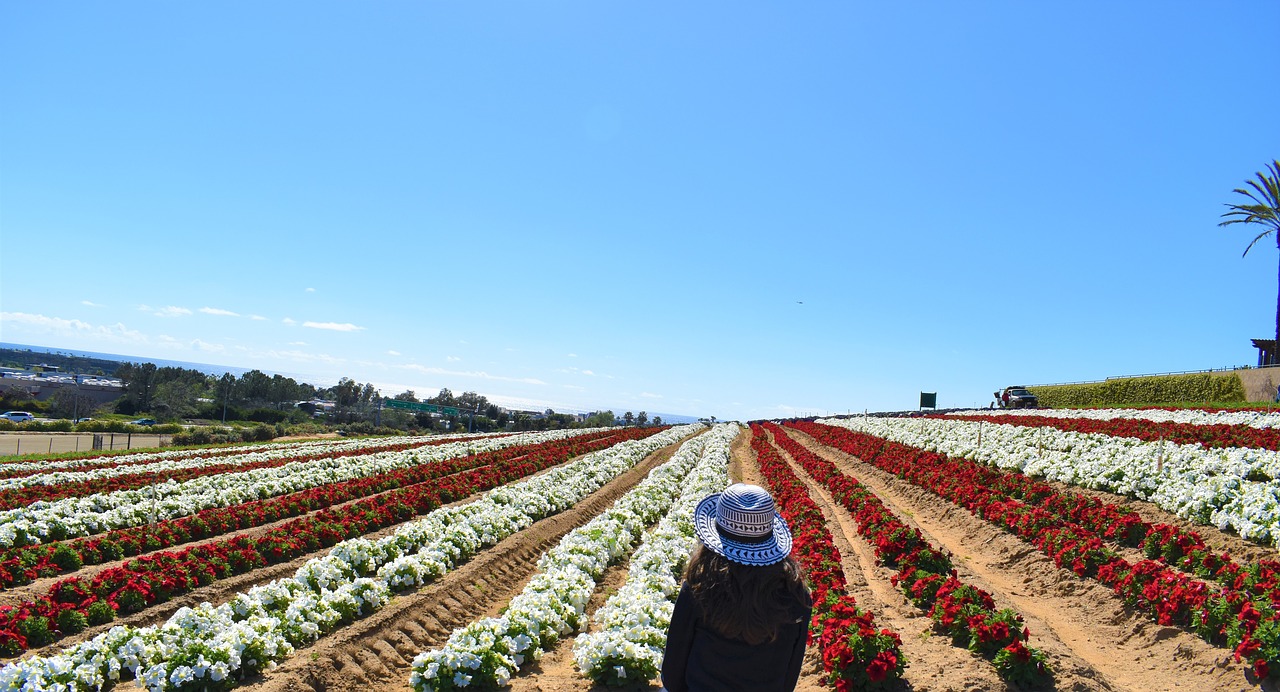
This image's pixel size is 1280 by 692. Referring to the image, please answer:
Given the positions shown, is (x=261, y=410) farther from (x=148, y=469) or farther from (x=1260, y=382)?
(x=1260, y=382)

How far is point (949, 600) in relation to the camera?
7.34 metres

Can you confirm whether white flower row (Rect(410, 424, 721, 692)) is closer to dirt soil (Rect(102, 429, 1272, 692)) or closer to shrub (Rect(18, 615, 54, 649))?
dirt soil (Rect(102, 429, 1272, 692))

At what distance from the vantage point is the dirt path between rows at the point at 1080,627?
20.9ft

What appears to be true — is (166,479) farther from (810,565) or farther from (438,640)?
(810,565)

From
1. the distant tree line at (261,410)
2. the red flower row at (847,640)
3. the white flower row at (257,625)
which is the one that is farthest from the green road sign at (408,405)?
the red flower row at (847,640)

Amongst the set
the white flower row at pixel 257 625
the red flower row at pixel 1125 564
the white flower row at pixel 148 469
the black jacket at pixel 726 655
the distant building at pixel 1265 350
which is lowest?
the white flower row at pixel 148 469

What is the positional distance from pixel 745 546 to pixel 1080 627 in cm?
742

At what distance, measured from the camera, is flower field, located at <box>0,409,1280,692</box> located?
6477 mm

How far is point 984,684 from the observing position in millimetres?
6105

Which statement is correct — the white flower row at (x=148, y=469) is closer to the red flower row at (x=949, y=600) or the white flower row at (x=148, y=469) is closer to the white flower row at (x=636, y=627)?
the white flower row at (x=636, y=627)

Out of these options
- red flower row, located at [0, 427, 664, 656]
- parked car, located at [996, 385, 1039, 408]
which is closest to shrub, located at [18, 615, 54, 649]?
red flower row, located at [0, 427, 664, 656]

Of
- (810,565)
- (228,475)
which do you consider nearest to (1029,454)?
(810,565)

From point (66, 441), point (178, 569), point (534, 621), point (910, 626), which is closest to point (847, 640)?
point (910, 626)

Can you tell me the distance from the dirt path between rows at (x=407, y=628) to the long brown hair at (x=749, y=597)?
14.9 feet
